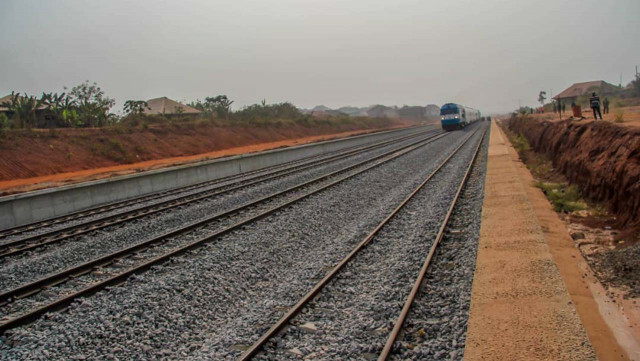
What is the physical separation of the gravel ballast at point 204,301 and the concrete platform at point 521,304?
260 centimetres

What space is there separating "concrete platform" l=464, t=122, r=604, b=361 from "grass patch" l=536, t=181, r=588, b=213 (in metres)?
2.45

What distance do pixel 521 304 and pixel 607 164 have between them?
28.4ft

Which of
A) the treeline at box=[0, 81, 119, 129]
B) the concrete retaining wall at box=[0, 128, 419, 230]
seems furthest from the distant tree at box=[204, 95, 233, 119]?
the concrete retaining wall at box=[0, 128, 419, 230]

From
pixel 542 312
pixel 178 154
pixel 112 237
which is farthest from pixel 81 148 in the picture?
pixel 542 312

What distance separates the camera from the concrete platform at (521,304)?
4.98 metres

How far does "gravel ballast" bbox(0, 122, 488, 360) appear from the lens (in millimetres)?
5641

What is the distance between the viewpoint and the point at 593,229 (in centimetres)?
1051

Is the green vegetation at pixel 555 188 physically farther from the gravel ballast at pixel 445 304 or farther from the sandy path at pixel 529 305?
the gravel ballast at pixel 445 304

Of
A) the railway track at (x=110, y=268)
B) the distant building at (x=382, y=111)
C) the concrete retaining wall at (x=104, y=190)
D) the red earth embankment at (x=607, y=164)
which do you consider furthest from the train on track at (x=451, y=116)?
the distant building at (x=382, y=111)

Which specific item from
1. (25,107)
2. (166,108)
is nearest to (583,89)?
(166,108)

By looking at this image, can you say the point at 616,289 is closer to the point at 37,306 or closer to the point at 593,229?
the point at 593,229

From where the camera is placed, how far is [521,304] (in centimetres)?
619

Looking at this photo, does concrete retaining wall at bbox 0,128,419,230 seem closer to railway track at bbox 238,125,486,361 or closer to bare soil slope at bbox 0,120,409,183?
railway track at bbox 238,125,486,361

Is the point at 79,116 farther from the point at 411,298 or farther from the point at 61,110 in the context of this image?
the point at 411,298
